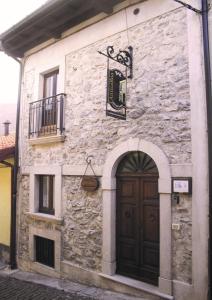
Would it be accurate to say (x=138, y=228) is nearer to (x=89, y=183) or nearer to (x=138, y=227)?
(x=138, y=227)

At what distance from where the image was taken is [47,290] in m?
6.22

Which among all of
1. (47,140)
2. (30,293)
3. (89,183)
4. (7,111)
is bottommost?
(30,293)

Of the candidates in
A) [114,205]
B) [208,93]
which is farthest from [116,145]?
[208,93]

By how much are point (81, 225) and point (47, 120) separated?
2817mm

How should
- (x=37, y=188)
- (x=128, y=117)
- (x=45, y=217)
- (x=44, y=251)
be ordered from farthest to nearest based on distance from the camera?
(x=37, y=188) → (x=44, y=251) → (x=45, y=217) → (x=128, y=117)

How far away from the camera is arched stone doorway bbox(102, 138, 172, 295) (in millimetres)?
5016

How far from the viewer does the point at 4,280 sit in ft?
24.0

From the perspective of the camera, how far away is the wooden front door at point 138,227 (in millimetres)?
5441

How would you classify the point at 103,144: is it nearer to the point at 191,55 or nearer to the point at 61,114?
the point at 61,114

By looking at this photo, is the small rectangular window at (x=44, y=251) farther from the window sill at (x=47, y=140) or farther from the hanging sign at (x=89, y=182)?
the window sill at (x=47, y=140)

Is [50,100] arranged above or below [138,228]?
above

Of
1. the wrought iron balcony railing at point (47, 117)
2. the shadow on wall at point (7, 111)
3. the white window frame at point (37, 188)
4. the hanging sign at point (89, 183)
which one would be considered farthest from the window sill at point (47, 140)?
the shadow on wall at point (7, 111)

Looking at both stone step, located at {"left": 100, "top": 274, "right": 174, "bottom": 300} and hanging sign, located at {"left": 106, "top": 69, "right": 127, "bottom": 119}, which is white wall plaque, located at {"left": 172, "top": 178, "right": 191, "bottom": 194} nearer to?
hanging sign, located at {"left": 106, "top": 69, "right": 127, "bottom": 119}

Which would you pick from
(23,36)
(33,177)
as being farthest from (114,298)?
(23,36)
